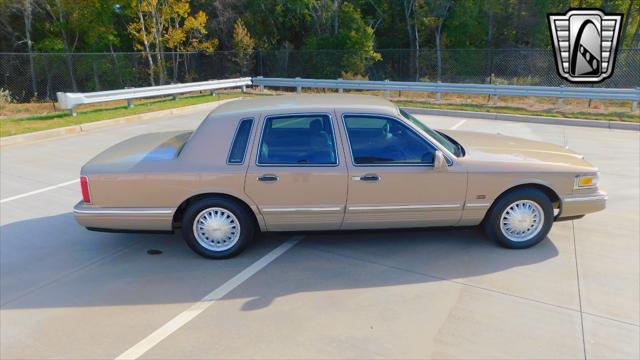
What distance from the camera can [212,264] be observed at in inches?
183

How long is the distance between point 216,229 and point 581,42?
42.0 feet

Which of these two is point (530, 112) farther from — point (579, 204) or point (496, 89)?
point (579, 204)

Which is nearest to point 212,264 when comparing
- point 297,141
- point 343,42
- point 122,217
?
point 122,217

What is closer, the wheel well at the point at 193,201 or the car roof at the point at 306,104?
the wheel well at the point at 193,201

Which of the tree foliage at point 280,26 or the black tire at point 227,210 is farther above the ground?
the tree foliage at point 280,26

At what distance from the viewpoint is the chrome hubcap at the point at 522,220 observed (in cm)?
475

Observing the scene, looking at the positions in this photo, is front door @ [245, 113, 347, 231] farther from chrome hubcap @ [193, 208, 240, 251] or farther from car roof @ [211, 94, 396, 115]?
chrome hubcap @ [193, 208, 240, 251]

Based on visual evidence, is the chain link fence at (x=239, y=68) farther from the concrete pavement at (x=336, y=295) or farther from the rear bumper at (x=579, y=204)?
the concrete pavement at (x=336, y=295)

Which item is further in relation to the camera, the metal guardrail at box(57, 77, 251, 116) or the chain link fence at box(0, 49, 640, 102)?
the chain link fence at box(0, 49, 640, 102)

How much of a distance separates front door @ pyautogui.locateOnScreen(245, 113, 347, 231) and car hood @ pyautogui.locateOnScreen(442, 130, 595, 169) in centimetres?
141

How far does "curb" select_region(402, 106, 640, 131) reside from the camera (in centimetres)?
1204

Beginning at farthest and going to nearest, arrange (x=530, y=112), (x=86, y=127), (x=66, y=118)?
1. (x=530, y=112)
2. (x=66, y=118)
3. (x=86, y=127)

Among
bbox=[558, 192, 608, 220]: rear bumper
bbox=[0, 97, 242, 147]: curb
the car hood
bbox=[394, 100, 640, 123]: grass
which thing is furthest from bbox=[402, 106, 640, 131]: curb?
bbox=[558, 192, 608, 220]: rear bumper

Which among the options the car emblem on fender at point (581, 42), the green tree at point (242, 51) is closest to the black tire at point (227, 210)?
the car emblem on fender at point (581, 42)
